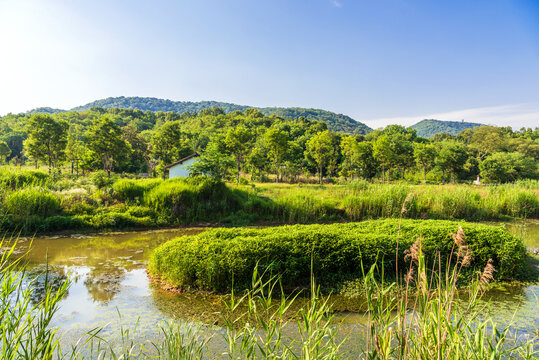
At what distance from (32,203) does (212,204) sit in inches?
294

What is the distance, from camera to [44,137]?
1181 inches

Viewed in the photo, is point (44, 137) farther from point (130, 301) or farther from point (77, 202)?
point (130, 301)

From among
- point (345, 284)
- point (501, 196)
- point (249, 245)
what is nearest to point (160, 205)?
point (249, 245)

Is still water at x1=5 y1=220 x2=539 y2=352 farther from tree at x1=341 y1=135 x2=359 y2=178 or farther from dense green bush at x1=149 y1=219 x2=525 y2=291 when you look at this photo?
tree at x1=341 y1=135 x2=359 y2=178

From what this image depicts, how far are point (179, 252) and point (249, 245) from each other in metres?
1.68

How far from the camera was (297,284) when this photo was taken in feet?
21.9

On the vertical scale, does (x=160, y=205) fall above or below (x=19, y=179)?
below

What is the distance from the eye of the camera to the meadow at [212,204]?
13344 mm

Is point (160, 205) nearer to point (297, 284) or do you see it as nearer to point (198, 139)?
point (297, 284)

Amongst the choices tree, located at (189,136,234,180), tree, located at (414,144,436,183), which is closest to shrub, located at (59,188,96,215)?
tree, located at (189,136,234,180)

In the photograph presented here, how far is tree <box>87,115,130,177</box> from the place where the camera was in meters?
29.7

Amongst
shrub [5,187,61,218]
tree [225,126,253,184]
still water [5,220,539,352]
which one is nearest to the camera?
still water [5,220,539,352]

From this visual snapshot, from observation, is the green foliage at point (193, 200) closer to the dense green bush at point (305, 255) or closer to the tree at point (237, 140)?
the dense green bush at point (305, 255)

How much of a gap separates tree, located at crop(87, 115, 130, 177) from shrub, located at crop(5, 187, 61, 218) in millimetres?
16922
